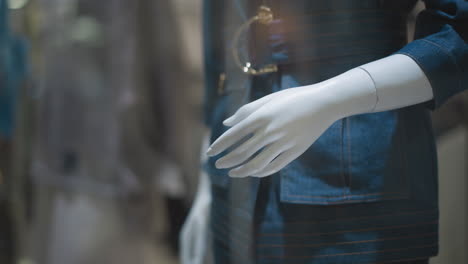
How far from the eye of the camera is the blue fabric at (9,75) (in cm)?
146

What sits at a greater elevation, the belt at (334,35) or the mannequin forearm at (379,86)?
the belt at (334,35)

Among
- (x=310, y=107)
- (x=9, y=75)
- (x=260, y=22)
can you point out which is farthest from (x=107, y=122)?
(x=310, y=107)

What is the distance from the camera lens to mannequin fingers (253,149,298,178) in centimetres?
57

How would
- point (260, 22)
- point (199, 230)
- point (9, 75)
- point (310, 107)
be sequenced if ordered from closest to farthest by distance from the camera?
point (310, 107) → point (260, 22) → point (199, 230) → point (9, 75)

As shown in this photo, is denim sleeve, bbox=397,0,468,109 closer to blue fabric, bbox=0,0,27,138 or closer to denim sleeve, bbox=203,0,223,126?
denim sleeve, bbox=203,0,223,126

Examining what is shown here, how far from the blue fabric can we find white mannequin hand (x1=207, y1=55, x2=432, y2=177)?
3.75ft

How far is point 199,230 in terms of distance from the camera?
89cm

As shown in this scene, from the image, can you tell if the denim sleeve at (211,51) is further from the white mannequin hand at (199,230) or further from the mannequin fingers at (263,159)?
the mannequin fingers at (263,159)

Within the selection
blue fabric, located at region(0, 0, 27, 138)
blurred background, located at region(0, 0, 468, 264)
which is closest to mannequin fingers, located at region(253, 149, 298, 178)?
blurred background, located at region(0, 0, 468, 264)

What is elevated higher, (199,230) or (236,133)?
(236,133)

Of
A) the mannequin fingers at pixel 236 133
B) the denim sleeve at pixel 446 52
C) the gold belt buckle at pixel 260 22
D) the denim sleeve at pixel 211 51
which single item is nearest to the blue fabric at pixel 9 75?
the denim sleeve at pixel 211 51

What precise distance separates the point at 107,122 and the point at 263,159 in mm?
1035

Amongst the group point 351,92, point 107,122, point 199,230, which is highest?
point 351,92

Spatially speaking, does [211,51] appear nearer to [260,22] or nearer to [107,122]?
[260,22]
